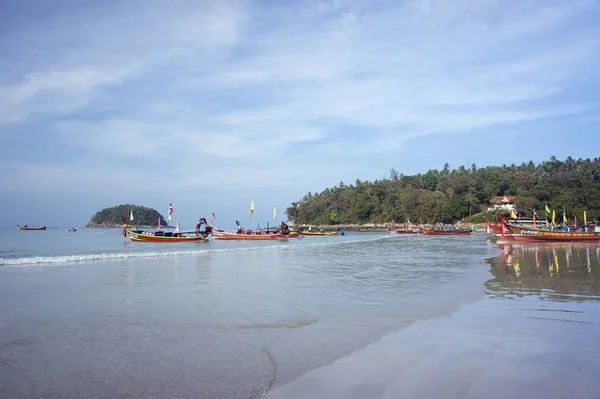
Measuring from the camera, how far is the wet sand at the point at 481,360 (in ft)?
15.9

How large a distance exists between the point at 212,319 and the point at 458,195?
11124cm

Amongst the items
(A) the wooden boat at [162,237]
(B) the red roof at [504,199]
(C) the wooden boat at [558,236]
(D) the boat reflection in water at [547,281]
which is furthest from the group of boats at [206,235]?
(B) the red roof at [504,199]

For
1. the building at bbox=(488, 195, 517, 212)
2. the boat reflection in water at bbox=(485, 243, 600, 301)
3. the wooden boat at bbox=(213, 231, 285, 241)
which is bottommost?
the boat reflection in water at bbox=(485, 243, 600, 301)

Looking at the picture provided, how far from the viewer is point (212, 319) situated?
8688 millimetres

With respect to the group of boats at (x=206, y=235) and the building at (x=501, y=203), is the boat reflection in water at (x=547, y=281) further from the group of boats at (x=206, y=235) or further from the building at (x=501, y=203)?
the building at (x=501, y=203)

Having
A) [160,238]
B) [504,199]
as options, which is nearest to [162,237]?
[160,238]

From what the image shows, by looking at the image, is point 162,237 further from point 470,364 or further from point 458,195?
point 458,195

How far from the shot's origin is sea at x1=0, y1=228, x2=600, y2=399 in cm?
536

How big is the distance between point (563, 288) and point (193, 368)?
34.6ft

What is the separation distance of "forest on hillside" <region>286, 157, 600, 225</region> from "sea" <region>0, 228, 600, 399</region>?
7452 cm

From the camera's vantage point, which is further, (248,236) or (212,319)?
(248,236)

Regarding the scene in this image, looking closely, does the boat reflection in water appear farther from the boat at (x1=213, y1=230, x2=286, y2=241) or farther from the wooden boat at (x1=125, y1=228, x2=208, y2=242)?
the boat at (x1=213, y1=230, x2=286, y2=241)

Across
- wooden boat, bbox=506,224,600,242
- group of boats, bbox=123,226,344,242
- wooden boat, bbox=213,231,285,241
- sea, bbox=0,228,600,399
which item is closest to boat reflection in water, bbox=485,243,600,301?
sea, bbox=0,228,600,399

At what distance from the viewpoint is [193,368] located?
18.7 ft
